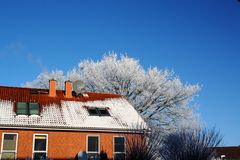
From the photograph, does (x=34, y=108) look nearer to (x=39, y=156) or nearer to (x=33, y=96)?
(x=33, y=96)

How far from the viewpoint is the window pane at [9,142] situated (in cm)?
1909

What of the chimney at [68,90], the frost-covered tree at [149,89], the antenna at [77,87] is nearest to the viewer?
the chimney at [68,90]

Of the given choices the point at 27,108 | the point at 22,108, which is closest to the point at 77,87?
the point at 27,108

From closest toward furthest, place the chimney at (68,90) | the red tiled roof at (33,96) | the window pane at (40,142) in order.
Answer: the window pane at (40,142)
the red tiled roof at (33,96)
the chimney at (68,90)

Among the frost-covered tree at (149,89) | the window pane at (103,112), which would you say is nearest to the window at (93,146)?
the window pane at (103,112)

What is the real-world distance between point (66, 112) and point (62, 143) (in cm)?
238

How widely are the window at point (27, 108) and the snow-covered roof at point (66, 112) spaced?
26 centimetres

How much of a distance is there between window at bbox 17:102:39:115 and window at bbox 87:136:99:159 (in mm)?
3781

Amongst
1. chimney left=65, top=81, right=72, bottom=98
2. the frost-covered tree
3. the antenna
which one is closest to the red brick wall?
chimney left=65, top=81, right=72, bottom=98

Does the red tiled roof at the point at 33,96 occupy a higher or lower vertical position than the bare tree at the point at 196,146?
higher

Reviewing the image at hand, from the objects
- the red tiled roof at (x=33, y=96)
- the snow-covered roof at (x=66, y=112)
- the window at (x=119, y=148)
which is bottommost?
the window at (x=119, y=148)

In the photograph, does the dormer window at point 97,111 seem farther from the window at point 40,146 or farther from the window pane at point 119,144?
the window at point 40,146

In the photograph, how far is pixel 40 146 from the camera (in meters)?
19.8

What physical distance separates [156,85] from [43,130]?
1655 centimetres
